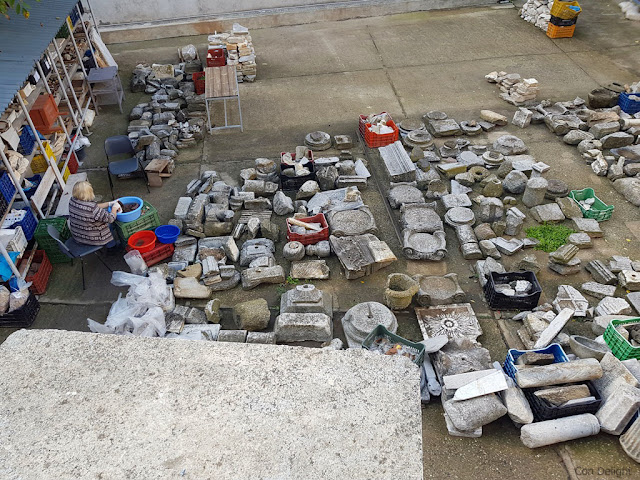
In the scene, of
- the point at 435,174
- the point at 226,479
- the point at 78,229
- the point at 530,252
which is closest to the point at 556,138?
the point at 435,174

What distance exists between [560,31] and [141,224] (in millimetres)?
12016

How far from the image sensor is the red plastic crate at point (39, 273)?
6.32 m

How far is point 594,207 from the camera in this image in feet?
24.3

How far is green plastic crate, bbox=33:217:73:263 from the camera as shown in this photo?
660 cm

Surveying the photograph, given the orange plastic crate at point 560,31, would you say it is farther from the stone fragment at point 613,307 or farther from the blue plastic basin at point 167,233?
the blue plastic basin at point 167,233

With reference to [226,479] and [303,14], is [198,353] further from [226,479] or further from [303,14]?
[303,14]

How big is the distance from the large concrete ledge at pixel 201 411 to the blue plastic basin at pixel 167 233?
12.6ft

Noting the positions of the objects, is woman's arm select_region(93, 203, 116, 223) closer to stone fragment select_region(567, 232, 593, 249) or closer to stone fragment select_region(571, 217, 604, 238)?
stone fragment select_region(567, 232, 593, 249)

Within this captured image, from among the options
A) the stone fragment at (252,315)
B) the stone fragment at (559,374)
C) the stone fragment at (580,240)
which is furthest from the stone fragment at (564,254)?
the stone fragment at (252,315)

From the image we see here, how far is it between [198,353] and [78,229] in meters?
4.20

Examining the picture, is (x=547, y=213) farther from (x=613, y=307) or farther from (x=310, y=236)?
(x=310, y=236)

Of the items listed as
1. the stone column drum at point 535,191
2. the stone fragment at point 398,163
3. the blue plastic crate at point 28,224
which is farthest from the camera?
the stone fragment at point 398,163

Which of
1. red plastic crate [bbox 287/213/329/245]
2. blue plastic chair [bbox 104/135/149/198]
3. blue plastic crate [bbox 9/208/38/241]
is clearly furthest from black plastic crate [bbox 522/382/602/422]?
blue plastic chair [bbox 104/135/149/198]

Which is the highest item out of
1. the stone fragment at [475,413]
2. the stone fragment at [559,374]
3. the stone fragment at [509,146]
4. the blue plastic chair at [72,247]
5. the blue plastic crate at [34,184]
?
Result: the blue plastic crate at [34,184]
